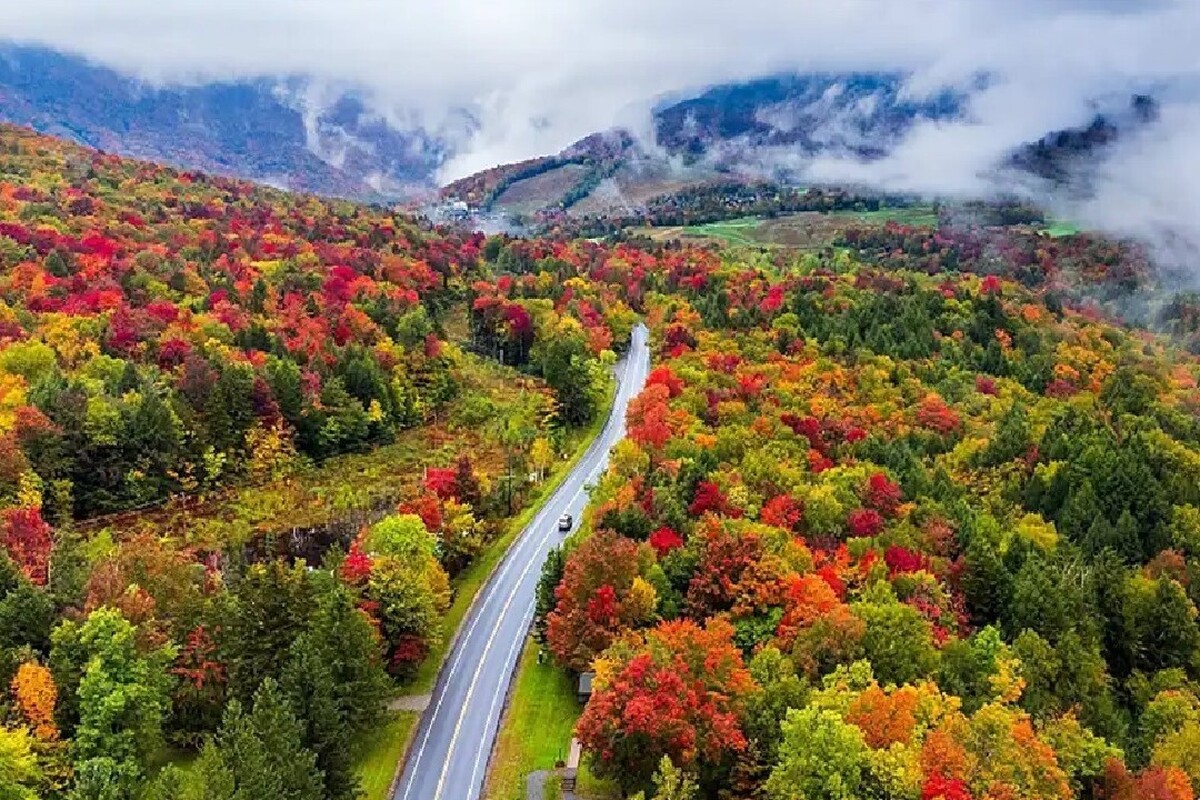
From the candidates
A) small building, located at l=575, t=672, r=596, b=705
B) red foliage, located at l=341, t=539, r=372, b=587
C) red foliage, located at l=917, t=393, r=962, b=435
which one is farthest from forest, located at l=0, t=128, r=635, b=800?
red foliage, located at l=917, t=393, r=962, b=435

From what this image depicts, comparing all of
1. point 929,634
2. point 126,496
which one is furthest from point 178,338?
point 929,634

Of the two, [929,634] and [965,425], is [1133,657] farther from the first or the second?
[965,425]

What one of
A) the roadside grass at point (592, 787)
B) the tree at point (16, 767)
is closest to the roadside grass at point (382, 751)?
the roadside grass at point (592, 787)

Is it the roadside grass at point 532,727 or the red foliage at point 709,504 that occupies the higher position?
the red foliage at point 709,504

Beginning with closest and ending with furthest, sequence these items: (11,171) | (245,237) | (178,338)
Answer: (178,338) < (245,237) < (11,171)

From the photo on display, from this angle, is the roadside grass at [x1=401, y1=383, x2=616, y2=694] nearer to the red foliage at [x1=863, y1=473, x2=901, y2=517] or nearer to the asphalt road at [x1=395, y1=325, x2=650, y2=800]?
the asphalt road at [x1=395, y1=325, x2=650, y2=800]

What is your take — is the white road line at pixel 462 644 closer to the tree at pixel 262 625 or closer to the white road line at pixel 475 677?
the white road line at pixel 475 677

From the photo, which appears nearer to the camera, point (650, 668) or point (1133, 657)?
point (650, 668)
